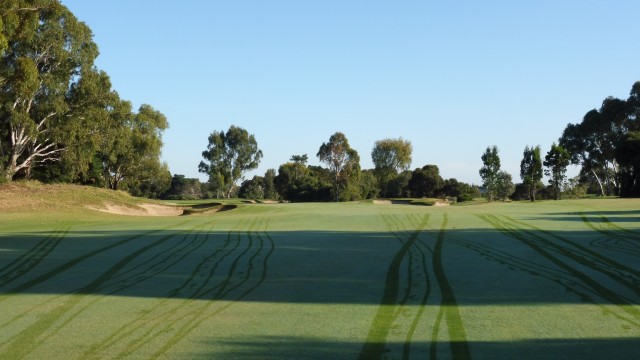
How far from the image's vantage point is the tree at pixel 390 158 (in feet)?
330

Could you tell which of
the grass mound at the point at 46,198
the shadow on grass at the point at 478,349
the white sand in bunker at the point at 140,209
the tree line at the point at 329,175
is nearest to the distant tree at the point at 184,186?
the tree line at the point at 329,175

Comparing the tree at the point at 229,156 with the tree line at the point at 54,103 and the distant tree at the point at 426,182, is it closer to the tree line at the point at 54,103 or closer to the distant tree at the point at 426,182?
the distant tree at the point at 426,182

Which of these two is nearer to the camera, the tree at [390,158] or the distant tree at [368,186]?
the distant tree at [368,186]

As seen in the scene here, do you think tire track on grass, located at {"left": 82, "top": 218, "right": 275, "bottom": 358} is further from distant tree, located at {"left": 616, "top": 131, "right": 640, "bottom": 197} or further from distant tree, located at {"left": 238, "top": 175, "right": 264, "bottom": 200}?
distant tree, located at {"left": 238, "top": 175, "right": 264, "bottom": 200}

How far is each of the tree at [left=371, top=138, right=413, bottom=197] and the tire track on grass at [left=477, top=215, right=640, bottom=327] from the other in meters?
82.0

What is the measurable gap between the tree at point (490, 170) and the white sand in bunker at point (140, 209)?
35.2m

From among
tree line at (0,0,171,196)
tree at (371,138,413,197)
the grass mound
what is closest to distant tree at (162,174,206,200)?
tree at (371,138,413,197)

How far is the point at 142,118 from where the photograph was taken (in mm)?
72000

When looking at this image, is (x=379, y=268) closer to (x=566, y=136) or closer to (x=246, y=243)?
(x=246, y=243)

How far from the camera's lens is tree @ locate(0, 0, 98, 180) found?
3747 cm

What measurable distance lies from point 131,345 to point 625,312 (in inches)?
243

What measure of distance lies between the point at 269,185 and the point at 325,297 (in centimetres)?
10358

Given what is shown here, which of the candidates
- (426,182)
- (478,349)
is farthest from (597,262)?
(426,182)

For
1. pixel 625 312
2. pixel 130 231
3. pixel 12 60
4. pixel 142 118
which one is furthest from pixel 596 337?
pixel 142 118
